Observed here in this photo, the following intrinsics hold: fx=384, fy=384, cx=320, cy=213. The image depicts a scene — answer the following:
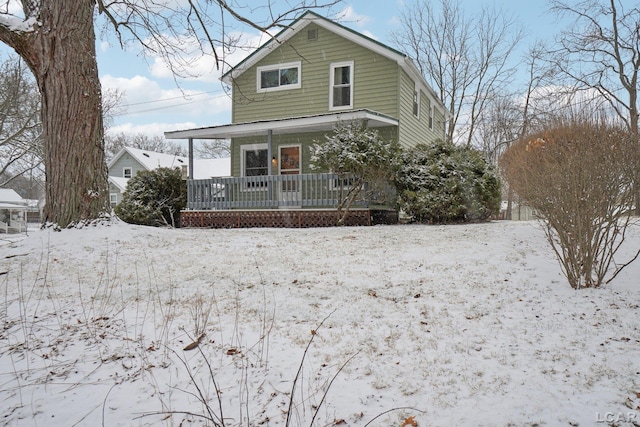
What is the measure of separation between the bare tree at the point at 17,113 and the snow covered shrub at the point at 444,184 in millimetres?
14950

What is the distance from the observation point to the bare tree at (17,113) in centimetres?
1538

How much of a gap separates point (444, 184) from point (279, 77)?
308 inches

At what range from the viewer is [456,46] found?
21547mm

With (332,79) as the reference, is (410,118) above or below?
below

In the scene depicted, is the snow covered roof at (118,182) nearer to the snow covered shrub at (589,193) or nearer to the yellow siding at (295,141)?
the yellow siding at (295,141)

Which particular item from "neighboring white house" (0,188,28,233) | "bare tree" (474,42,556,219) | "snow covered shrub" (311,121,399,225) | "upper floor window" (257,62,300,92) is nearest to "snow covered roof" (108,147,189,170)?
"neighboring white house" (0,188,28,233)

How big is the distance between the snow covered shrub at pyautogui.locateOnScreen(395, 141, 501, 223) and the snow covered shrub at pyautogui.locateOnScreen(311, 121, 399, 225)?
0.61 meters

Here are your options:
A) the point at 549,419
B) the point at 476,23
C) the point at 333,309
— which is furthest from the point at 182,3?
the point at 476,23

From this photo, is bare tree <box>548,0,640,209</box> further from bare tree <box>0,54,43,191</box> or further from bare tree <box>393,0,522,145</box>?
bare tree <box>0,54,43,191</box>

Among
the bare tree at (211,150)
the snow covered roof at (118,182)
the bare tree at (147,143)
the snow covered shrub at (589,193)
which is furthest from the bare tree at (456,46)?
the bare tree at (147,143)

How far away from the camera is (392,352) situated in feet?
9.12

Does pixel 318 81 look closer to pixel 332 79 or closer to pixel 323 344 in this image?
pixel 332 79

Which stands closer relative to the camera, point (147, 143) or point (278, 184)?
point (278, 184)

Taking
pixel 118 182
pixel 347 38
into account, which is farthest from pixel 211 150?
pixel 347 38
